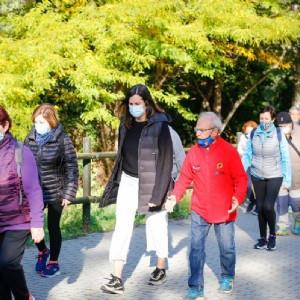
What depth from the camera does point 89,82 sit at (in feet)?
46.6

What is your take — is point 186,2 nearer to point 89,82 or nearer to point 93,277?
point 89,82

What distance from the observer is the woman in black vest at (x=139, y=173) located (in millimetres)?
6488

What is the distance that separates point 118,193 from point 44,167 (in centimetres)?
79

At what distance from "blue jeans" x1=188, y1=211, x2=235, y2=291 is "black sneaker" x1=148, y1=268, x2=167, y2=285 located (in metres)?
0.58

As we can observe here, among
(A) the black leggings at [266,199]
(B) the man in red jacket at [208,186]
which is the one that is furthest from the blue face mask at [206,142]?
(A) the black leggings at [266,199]

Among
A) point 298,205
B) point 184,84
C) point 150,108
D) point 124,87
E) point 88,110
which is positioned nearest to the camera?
point 150,108

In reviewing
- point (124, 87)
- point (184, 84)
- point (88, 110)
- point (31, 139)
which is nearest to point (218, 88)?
point (184, 84)

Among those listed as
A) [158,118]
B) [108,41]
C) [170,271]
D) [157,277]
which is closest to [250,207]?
[108,41]

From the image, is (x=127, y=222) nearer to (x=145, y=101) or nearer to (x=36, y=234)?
(x=145, y=101)

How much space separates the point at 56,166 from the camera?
6980 millimetres

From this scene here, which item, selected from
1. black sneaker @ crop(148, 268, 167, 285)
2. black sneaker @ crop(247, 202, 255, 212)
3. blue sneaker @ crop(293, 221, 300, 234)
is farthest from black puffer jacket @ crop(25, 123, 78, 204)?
black sneaker @ crop(247, 202, 255, 212)

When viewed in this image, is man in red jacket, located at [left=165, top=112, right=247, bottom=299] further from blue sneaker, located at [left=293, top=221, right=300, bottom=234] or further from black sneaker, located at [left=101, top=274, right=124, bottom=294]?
blue sneaker, located at [left=293, top=221, right=300, bottom=234]

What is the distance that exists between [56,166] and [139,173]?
0.95m

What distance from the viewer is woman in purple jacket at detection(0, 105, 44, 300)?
484 cm
